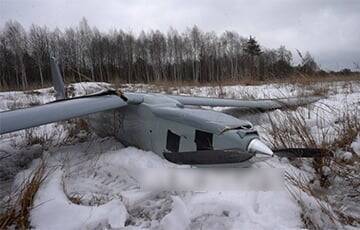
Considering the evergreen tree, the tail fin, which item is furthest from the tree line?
the tail fin

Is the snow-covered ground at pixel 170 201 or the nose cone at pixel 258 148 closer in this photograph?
the snow-covered ground at pixel 170 201

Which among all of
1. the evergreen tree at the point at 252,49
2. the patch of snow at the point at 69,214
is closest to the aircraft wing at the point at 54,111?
the patch of snow at the point at 69,214

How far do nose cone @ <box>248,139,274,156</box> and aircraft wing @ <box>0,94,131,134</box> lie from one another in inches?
69.2

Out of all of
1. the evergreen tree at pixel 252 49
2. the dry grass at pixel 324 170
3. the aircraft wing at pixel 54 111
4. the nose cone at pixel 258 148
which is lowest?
the dry grass at pixel 324 170

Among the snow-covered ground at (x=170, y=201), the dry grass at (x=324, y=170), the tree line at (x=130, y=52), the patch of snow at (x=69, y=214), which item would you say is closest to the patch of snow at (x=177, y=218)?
the snow-covered ground at (x=170, y=201)

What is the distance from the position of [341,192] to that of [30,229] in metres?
2.22

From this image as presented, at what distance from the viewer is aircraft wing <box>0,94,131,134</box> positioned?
283 cm

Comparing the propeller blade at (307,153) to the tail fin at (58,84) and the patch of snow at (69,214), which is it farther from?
the tail fin at (58,84)

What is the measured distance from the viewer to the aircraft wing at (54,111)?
283 cm

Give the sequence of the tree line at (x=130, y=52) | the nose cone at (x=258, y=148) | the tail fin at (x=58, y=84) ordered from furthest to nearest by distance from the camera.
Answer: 1. the tree line at (x=130, y=52)
2. the tail fin at (x=58, y=84)
3. the nose cone at (x=258, y=148)

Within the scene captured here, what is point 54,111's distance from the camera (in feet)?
10.5

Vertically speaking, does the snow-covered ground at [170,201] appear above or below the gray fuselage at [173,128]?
below

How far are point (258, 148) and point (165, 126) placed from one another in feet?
3.89

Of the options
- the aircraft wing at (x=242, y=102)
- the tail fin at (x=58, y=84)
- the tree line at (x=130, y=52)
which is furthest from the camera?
the tree line at (x=130, y=52)
